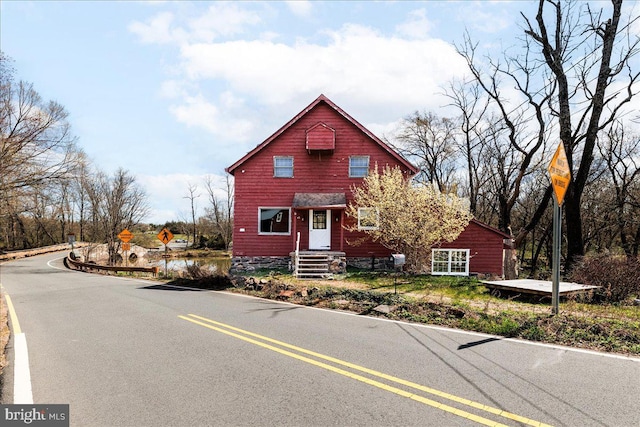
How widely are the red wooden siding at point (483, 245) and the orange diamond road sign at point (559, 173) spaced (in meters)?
11.7

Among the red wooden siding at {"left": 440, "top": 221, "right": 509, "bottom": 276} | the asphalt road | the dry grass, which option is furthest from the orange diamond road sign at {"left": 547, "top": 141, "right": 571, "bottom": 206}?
the red wooden siding at {"left": 440, "top": 221, "right": 509, "bottom": 276}

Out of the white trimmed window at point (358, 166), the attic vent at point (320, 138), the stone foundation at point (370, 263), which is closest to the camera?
the stone foundation at point (370, 263)

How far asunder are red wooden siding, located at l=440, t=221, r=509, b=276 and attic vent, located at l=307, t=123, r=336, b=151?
800cm

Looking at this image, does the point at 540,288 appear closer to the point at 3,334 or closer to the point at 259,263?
the point at 3,334

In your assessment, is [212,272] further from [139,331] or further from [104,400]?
[104,400]

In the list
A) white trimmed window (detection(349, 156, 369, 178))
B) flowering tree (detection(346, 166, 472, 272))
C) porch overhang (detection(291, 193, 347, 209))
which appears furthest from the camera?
white trimmed window (detection(349, 156, 369, 178))

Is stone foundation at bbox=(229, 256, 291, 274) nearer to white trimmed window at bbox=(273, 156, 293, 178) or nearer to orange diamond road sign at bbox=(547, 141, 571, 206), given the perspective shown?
white trimmed window at bbox=(273, 156, 293, 178)

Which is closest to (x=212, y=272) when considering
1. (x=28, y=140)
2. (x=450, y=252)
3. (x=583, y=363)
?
(x=450, y=252)

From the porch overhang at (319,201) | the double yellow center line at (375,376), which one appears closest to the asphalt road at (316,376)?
the double yellow center line at (375,376)

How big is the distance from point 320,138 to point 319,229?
4780 millimetres

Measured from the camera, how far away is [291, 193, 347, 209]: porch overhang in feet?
62.5

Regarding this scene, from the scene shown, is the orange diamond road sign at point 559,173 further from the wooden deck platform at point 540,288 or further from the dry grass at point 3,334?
the dry grass at point 3,334

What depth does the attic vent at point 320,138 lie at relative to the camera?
20375 millimetres

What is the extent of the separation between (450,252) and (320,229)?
21.9 feet
